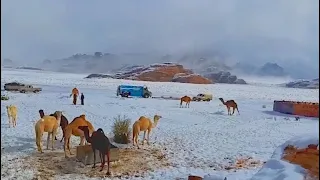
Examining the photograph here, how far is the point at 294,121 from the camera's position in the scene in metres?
14.8

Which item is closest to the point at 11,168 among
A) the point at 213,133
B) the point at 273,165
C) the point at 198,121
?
the point at 273,165

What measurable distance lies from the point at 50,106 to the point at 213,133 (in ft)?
25.3

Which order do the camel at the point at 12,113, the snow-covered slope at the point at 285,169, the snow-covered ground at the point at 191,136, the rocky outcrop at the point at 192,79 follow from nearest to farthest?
the snow-covered slope at the point at 285,169 → the snow-covered ground at the point at 191,136 → the camel at the point at 12,113 → the rocky outcrop at the point at 192,79

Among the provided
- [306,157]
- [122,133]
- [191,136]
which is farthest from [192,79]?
[306,157]

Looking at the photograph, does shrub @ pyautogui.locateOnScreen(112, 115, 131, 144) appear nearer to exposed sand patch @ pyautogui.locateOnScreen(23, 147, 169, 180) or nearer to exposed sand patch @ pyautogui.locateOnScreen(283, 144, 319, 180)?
exposed sand patch @ pyautogui.locateOnScreen(23, 147, 169, 180)

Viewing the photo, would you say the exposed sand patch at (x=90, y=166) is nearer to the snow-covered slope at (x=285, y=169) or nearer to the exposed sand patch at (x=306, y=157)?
the snow-covered slope at (x=285, y=169)

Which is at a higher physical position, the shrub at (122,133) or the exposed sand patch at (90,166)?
the shrub at (122,133)

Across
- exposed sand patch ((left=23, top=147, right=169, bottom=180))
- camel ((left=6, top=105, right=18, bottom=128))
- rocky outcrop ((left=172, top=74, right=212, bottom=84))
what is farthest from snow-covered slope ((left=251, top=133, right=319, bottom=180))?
rocky outcrop ((left=172, top=74, right=212, bottom=84))

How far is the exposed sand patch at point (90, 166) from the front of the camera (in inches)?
265

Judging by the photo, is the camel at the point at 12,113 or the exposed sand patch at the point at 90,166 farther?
the camel at the point at 12,113

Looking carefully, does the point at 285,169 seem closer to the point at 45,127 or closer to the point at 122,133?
the point at 45,127

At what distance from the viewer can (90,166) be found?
278 inches

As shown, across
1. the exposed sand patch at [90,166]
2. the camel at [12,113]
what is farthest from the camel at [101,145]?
the camel at [12,113]

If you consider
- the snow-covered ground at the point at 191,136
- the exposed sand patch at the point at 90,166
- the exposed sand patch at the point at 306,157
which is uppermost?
the exposed sand patch at the point at 306,157
